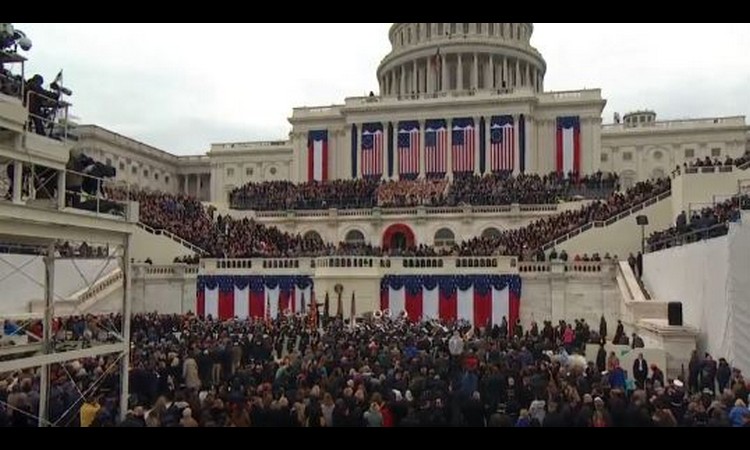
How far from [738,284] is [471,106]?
5184 cm

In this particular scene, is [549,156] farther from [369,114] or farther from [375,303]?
[375,303]

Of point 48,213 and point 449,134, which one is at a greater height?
point 449,134

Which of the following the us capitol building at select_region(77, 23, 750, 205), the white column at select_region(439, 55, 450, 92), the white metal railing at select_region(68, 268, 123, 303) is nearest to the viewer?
the white metal railing at select_region(68, 268, 123, 303)

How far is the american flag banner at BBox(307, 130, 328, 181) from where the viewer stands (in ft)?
245

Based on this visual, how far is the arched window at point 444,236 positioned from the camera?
5388 centimetres

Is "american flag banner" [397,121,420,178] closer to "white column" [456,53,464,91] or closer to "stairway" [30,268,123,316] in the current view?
"white column" [456,53,464,91]

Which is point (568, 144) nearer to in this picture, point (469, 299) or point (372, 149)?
point (372, 149)

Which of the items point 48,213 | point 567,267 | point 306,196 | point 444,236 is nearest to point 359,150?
point 306,196

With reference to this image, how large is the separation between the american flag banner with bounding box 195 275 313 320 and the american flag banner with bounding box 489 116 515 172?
1374 inches

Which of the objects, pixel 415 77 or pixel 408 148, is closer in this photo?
pixel 408 148

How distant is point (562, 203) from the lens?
53719 mm

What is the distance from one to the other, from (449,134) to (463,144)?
5.57 feet

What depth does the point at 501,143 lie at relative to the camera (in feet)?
232

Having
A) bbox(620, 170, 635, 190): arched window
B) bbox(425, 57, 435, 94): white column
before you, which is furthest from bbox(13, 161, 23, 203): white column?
bbox(425, 57, 435, 94): white column
